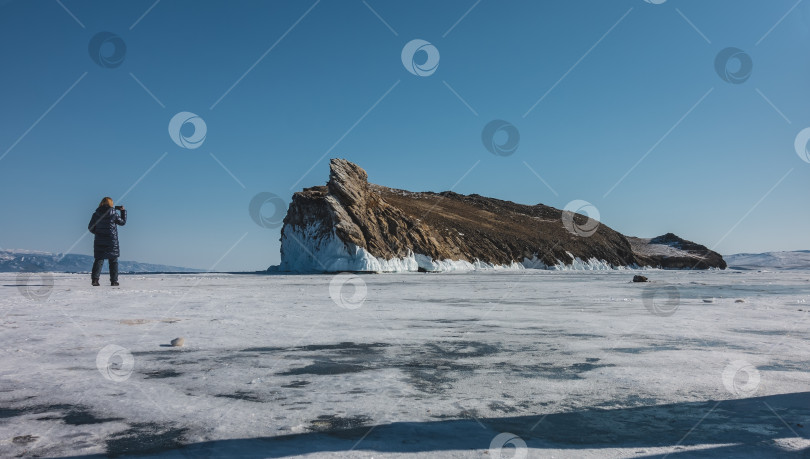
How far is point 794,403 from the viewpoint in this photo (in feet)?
9.78

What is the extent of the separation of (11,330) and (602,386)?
20.3ft

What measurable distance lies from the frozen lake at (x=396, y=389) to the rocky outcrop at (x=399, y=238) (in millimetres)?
32608

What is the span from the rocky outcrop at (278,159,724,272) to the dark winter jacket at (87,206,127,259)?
25.4 meters

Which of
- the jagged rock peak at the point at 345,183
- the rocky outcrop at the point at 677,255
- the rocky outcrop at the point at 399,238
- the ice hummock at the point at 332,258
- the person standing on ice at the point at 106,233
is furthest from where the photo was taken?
the rocky outcrop at the point at 677,255

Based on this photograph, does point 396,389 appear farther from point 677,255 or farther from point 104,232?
point 677,255

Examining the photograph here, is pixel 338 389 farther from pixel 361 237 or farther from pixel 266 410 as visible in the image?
pixel 361 237

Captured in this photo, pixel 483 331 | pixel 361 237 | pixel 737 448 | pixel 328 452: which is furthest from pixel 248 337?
pixel 361 237

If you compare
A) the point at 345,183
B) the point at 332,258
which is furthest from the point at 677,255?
the point at 332,258

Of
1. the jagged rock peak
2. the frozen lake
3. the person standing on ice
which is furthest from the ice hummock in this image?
the frozen lake

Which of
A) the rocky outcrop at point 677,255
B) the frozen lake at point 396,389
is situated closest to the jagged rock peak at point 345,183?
the frozen lake at point 396,389

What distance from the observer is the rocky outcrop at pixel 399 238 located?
130 feet

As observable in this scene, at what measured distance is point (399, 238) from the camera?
43844mm

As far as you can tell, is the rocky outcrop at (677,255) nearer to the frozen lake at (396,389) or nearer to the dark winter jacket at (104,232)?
the dark winter jacket at (104,232)

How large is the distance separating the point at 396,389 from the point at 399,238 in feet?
133
